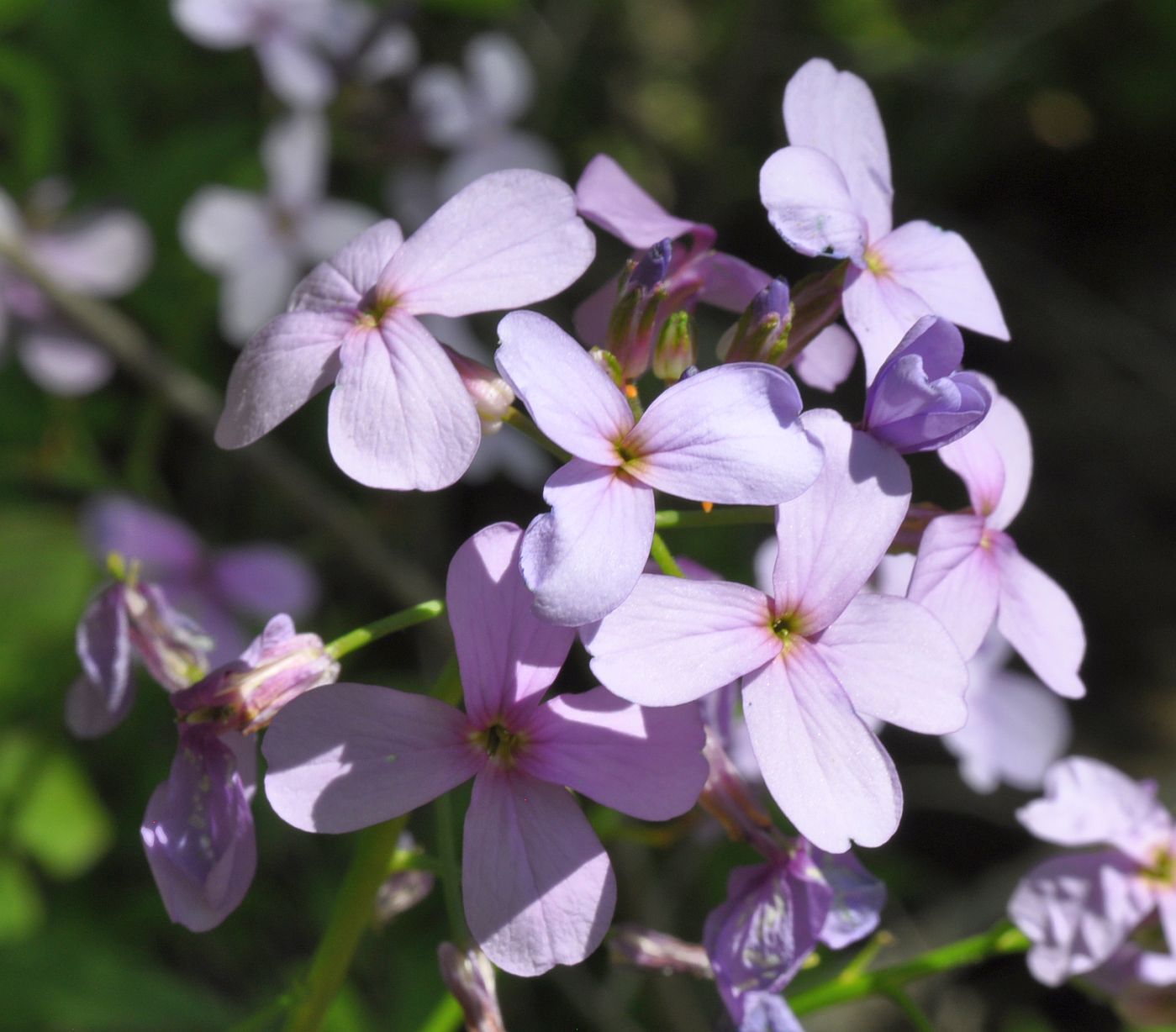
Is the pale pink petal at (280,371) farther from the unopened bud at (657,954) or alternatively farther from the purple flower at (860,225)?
the unopened bud at (657,954)

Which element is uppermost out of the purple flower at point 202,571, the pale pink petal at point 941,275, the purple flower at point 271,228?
the pale pink petal at point 941,275

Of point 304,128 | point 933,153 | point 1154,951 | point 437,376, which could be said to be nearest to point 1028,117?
point 933,153

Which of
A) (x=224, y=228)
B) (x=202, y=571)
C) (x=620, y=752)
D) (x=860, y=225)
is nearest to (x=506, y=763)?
(x=620, y=752)

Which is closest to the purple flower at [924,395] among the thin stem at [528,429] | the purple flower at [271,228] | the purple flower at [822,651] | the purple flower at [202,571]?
the purple flower at [822,651]

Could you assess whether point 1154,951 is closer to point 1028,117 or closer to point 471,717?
point 471,717

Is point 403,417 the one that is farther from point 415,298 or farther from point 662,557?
point 662,557

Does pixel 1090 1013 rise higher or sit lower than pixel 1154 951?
lower

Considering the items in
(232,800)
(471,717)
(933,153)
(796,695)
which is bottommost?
(933,153)

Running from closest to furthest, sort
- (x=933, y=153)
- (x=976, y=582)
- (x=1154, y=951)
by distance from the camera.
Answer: (x=976, y=582) < (x=1154, y=951) < (x=933, y=153)

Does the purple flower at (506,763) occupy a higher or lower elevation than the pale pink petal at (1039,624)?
lower
